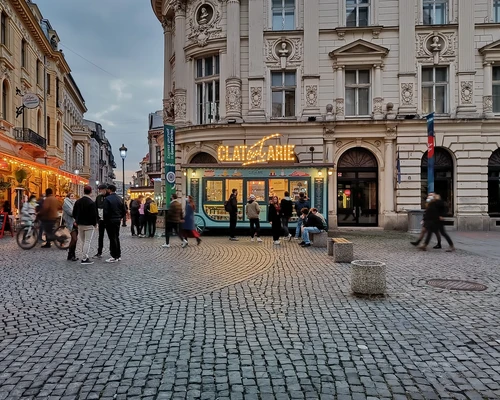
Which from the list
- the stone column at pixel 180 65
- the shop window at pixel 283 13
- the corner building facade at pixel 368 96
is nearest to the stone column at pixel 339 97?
the corner building facade at pixel 368 96

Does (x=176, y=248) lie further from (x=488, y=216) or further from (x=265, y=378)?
(x=488, y=216)

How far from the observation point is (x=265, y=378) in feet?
12.4

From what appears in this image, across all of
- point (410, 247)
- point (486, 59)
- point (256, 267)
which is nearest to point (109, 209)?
point (256, 267)

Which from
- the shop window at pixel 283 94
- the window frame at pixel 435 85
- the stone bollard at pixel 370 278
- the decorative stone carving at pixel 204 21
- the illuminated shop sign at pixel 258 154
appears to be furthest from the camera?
the decorative stone carving at pixel 204 21

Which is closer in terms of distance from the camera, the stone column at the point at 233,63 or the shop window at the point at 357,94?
the stone column at the point at 233,63

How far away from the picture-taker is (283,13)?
22984mm

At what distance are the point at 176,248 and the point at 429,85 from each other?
56.5 feet

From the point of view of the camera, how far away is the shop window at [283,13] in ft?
75.4

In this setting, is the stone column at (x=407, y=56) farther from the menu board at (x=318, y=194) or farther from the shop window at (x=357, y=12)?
the menu board at (x=318, y=194)

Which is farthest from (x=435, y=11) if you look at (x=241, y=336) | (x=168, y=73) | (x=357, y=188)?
(x=241, y=336)

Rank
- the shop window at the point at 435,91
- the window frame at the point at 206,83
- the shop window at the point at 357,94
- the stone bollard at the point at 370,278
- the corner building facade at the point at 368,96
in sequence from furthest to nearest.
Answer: the window frame at the point at 206,83 → the shop window at the point at 357,94 → the shop window at the point at 435,91 → the corner building facade at the point at 368,96 → the stone bollard at the point at 370,278

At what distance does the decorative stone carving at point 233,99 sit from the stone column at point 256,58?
2.05ft

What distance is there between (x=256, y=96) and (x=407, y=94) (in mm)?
8319

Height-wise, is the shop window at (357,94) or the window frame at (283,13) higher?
the window frame at (283,13)
